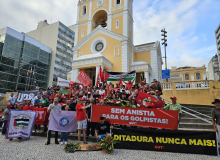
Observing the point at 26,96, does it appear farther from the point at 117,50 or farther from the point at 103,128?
the point at 117,50

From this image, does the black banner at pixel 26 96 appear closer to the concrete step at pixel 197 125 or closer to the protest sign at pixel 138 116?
the protest sign at pixel 138 116

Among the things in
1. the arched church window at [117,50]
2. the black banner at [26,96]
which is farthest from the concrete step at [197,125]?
the arched church window at [117,50]

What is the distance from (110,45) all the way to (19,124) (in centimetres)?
1889

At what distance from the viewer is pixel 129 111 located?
5.91m

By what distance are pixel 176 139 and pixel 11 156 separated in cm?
549

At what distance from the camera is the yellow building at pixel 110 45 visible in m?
21.1

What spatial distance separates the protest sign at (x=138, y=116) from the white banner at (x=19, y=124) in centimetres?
315

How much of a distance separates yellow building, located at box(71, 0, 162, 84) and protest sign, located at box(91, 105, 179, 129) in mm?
13498

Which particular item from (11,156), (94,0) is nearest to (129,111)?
(11,156)

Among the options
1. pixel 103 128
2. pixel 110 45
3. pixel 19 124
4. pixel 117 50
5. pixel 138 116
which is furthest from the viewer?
pixel 110 45

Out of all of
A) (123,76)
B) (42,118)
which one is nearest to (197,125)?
(123,76)

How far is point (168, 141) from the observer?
16.5ft

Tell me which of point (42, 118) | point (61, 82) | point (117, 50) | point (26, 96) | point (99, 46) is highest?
point (99, 46)

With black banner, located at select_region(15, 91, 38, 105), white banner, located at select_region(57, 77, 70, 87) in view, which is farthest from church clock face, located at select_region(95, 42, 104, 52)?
black banner, located at select_region(15, 91, 38, 105)
